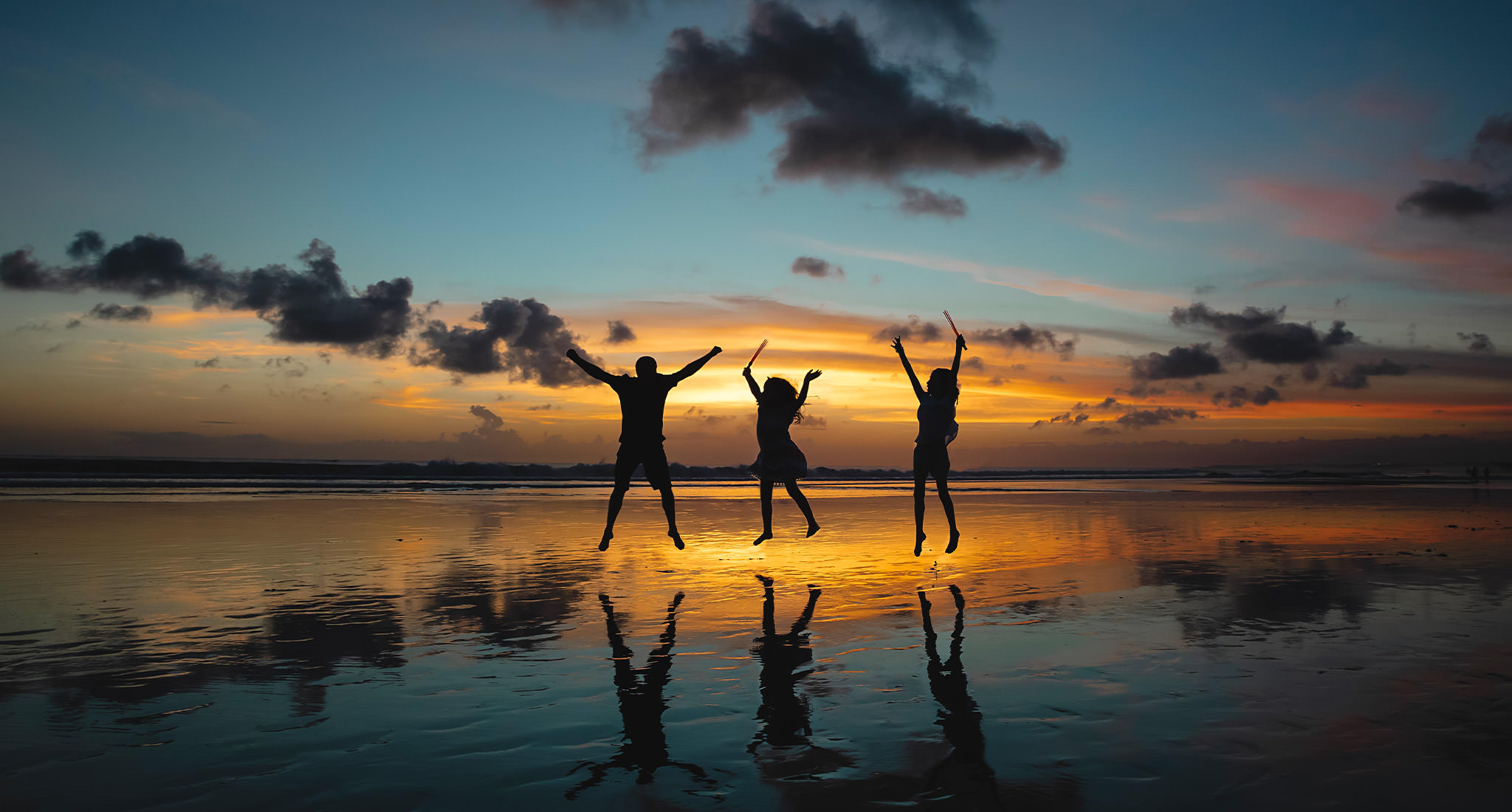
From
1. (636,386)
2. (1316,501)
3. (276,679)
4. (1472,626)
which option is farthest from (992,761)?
(1316,501)

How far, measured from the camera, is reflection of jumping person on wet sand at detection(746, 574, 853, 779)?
12.5 feet

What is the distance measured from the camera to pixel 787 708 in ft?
15.4

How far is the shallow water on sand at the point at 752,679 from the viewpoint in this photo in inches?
141

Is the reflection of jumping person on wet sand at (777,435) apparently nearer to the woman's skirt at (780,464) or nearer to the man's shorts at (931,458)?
the woman's skirt at (780,464)

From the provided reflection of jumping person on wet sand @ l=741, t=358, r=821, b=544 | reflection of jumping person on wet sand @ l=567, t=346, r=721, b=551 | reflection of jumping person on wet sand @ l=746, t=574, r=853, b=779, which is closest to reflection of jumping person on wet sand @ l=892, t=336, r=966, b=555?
reflection of jumping person on wet sand @ l=741, t=358, r=821, b=544

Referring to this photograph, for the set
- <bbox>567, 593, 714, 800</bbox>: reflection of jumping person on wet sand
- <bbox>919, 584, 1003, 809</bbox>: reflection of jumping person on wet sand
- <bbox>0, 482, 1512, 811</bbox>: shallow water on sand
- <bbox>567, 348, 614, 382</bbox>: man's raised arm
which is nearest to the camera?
<bbox>919, 584, 1003, 809</bbox>: reflection of jumping person on wet sand

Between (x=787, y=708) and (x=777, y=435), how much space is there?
28.9ft

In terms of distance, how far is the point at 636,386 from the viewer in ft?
37.8

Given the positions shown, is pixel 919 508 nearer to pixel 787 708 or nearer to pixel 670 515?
pixel 670 515

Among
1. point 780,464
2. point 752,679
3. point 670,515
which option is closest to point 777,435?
point 780,464

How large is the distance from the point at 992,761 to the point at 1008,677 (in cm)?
160

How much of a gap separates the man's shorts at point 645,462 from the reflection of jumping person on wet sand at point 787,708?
15.1 ft

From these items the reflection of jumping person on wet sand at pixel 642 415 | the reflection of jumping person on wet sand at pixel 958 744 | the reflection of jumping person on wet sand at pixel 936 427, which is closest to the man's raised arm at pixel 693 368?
the reflection of jumping person on wet sand at pixel 642 415

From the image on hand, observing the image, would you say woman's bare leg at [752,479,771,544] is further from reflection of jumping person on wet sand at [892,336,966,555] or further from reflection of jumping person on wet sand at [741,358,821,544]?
reflection of jumping person on wet sand at [892,336,966,555]
